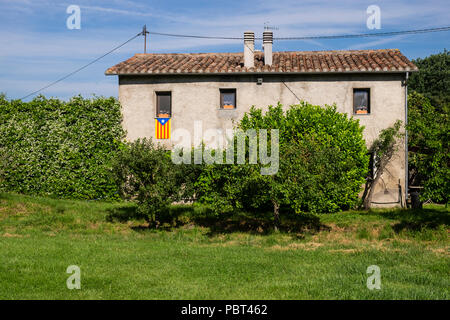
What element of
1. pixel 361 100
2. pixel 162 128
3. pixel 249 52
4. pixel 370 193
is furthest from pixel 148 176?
pixel 361 100

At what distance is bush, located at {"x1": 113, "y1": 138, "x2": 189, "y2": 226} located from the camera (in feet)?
47.6

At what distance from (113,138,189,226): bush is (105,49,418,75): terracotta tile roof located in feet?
20.9

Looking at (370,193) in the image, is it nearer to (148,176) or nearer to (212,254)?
(148,176)

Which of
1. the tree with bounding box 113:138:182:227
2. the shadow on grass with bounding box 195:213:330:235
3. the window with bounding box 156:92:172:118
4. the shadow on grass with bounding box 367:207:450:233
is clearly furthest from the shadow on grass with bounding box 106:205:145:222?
A: the shadow on grass with bounding box 367:207:450:233

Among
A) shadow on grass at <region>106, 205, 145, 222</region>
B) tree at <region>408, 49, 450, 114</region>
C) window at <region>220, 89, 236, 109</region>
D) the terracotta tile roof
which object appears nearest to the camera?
shadow on grass at <region>106, 205, 145, 222</region>

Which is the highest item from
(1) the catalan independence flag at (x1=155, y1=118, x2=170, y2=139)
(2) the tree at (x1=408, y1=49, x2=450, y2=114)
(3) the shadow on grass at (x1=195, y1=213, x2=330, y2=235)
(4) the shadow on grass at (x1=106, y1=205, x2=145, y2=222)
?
(2) the tree at (x1=408, y1=49, x2=450, y2=114)

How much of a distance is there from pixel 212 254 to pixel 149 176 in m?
4.76

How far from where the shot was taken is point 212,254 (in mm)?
11234

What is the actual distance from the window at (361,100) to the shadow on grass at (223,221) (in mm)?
5904

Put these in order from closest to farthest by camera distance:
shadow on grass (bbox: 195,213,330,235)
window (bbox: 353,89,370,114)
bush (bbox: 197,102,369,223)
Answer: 1. bush (bbox: 197,102,369,223)
2. shadow on grass (bbox: 195,213,330,235)
3. window (bbox: 353,89,370,114)

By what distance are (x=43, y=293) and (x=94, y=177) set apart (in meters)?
12.5

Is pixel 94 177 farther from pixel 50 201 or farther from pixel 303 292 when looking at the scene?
pixel 303 292

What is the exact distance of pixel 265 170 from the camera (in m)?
13.7

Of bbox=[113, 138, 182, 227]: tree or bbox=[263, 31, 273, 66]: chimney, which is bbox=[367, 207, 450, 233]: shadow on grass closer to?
bbox=[113, 138, 182, 227]: tree
